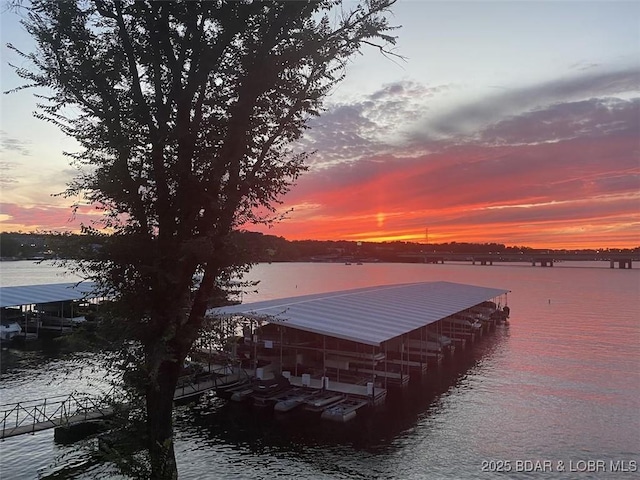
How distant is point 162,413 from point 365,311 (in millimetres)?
34747

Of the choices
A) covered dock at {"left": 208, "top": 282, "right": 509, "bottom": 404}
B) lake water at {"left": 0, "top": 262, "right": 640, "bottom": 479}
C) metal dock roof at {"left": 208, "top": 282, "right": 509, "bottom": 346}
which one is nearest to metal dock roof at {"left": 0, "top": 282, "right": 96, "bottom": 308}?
lake water at {"left": 0, "top": 262, "right": 640, "bottom": 479}

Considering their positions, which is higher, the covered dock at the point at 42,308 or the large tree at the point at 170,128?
the large tree at the point at 170,128

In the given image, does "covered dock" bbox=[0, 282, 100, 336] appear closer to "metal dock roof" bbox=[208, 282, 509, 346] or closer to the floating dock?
"metal dock roof" bbox=[208, 282, 509, 346]

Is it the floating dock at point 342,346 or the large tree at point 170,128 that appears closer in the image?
the large tree at point 170,128

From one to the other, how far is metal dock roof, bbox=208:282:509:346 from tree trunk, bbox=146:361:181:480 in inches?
559

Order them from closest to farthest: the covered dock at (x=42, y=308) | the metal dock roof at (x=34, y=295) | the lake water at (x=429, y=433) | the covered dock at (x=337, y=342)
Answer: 1. the lake water at (x=429, y=433)
2. the covered dock at (x=337, y=342)
3. the metal dock roof at (x=34, y=295)
4. the covered dock at (x=42, y=308)

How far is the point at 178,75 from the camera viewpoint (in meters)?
8.83

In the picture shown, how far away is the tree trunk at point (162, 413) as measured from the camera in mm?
8359

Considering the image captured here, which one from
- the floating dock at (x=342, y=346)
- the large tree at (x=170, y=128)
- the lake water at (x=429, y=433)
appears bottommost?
the lake water at (x=429, y=433)

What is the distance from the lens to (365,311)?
4256 centimetres

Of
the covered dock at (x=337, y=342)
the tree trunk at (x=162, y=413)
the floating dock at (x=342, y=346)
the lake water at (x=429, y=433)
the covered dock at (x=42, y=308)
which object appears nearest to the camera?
the tree trunk at (x=162, y=413)

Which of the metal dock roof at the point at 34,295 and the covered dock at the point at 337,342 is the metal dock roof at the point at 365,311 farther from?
the metal dock roof at the point at 34,295

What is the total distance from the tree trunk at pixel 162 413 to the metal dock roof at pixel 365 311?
14194 mm

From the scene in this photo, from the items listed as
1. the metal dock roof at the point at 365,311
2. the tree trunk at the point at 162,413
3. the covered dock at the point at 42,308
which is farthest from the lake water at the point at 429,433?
the covered dock at the point at 42,308
